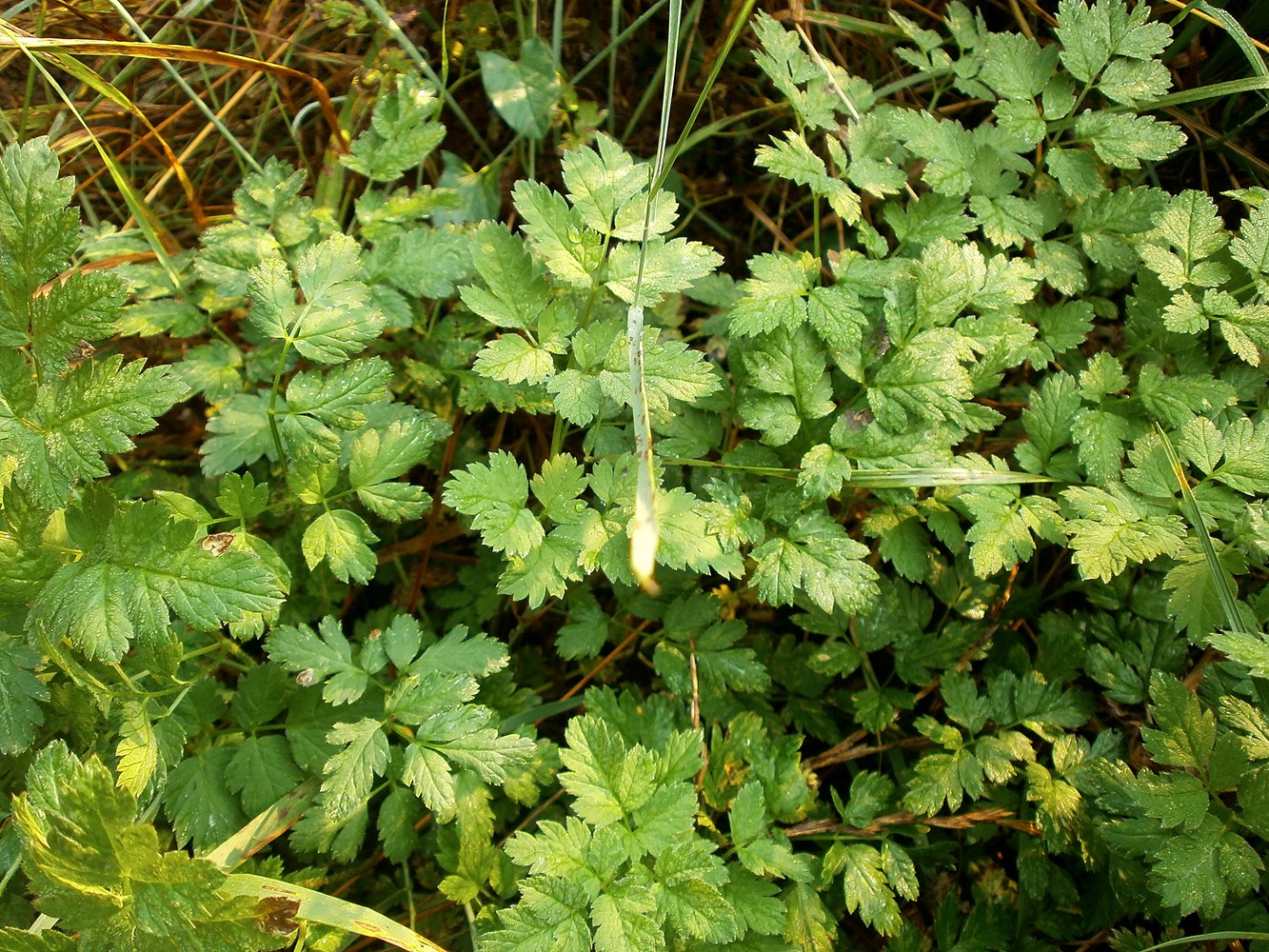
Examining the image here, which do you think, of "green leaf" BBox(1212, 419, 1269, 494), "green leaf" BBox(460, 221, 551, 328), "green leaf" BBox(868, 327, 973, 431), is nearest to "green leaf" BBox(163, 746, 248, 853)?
"green leaf" BBox(460, 221, 551, 328)

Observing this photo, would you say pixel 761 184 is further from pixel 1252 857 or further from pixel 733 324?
pixel 1252 857

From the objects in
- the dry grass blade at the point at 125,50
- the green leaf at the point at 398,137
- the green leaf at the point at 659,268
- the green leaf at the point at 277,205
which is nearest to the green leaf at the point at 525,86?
the green leaf at the point at 398,137

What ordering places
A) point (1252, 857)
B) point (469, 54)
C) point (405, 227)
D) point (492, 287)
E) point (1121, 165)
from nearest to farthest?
point (1252, 857)
point (492, 287)
point (1121, 165)
point (405, 227)
point (469, 54)

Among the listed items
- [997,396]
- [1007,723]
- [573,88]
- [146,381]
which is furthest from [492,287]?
[1007,723]

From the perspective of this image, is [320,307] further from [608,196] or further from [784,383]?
[784,383]

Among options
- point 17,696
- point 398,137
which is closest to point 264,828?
point 17,696

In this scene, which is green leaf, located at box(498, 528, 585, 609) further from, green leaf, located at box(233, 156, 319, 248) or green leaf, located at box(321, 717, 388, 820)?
green leaf, located at box(233, 156, 319, 248)
